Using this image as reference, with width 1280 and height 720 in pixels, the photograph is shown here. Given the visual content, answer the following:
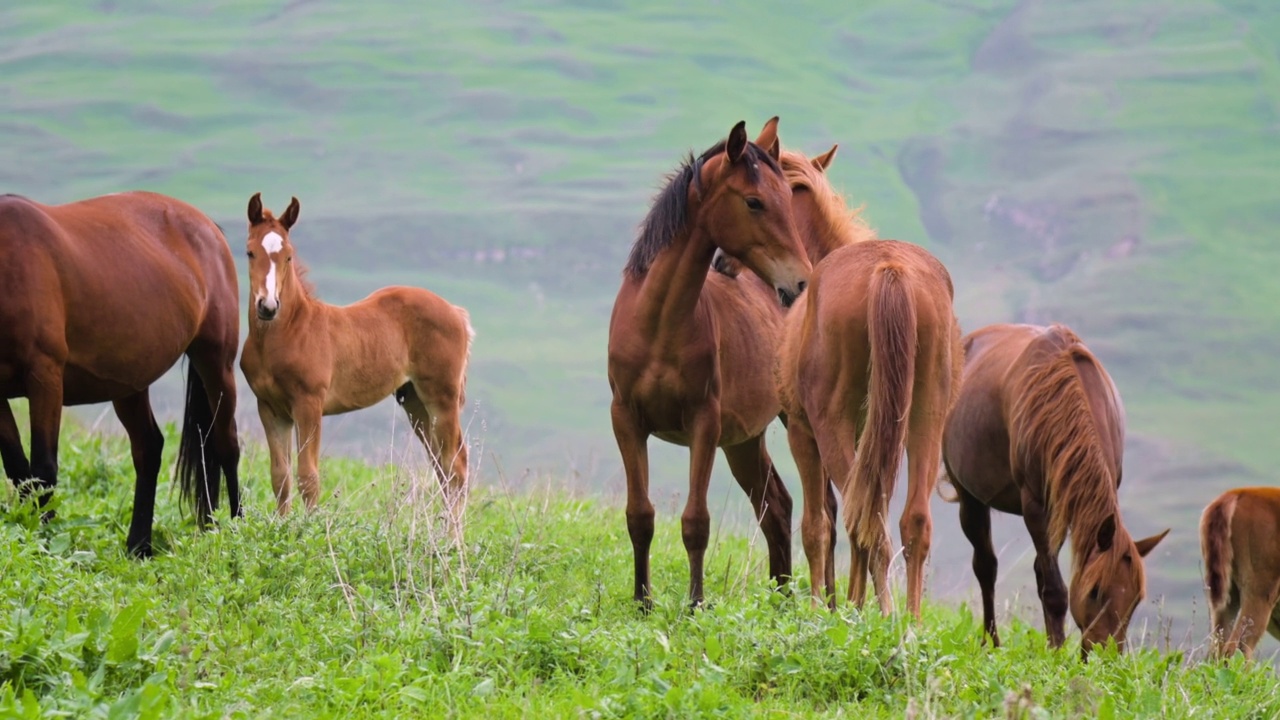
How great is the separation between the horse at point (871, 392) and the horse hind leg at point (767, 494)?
1.10m

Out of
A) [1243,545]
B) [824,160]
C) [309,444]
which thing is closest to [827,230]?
[824,160]

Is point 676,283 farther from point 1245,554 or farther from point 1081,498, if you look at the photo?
point 1245,554

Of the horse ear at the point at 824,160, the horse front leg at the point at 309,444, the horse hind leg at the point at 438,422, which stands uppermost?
the horse ear at the point at 824,160

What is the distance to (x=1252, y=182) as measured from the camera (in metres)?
37.8

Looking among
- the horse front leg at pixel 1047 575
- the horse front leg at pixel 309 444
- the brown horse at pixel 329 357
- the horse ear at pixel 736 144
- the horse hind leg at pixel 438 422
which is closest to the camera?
the horse ear at pixel 736 144

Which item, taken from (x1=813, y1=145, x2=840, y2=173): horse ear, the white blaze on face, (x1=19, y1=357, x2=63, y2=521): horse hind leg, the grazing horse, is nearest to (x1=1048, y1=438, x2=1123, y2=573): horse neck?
the grazing horse

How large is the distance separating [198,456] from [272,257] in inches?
50.6

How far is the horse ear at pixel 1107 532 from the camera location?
19.6 feet

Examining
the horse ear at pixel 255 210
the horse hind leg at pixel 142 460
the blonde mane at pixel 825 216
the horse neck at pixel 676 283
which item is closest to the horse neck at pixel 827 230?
the blonde mane at pixel 825 216

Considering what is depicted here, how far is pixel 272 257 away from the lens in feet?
24.2

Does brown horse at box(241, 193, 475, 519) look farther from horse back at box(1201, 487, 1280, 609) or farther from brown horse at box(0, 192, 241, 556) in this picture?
horse back at box(1201, 487, 1280, 609)

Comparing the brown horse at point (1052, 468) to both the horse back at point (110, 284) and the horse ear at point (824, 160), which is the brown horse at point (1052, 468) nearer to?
the horse ear at point (824, 160)

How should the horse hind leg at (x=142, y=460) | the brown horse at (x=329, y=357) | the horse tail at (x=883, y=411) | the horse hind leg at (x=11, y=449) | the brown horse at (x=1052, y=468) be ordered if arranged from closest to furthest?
the horse tail at (x=883, y=411) < the brown horse at (x=1052, y=468) < the horse hind leg at (x=11, y=449) < the horse hind leg at (x=142, y=460) < the brown horse at (x=329, y=357)

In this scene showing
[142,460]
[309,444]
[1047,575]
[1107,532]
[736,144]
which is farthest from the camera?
[309,444]
